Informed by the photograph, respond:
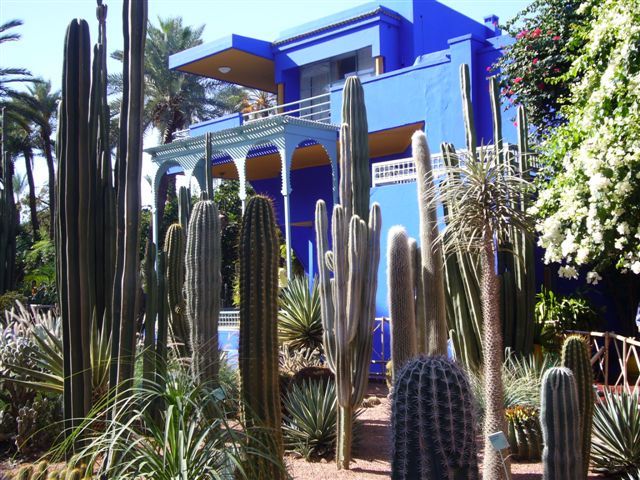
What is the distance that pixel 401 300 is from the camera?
6.66 meters

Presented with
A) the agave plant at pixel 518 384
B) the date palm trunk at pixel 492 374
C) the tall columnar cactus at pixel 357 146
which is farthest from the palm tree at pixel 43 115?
the date palm trunk at pixel 492 374

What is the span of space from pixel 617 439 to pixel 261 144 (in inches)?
478

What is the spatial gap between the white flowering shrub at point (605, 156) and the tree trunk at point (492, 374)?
2.05 metres

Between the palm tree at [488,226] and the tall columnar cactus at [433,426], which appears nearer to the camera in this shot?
the tall columnar cactus at [433,426]

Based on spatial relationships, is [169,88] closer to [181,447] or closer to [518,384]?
[518,384]

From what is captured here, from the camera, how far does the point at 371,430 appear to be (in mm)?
8320

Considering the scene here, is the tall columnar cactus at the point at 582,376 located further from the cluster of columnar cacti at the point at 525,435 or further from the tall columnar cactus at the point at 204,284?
the tall columnar cactus at the point at 204,284

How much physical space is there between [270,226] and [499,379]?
2.04 m

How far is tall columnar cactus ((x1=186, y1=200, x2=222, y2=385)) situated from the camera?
6.41 metres

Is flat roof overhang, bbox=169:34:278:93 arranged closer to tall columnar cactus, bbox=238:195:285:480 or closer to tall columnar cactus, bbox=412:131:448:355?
tall columnar cactus, bbox=412:131:448:355

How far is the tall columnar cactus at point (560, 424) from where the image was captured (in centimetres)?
482

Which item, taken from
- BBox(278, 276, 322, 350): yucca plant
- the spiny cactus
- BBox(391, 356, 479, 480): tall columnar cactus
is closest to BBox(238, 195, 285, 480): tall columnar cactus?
BBox(391, 356, 479, 480): tall columnar cactus

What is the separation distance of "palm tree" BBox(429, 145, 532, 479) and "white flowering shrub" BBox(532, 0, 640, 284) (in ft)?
5.08

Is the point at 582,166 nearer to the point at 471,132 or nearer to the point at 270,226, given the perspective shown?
the point at 471,132
